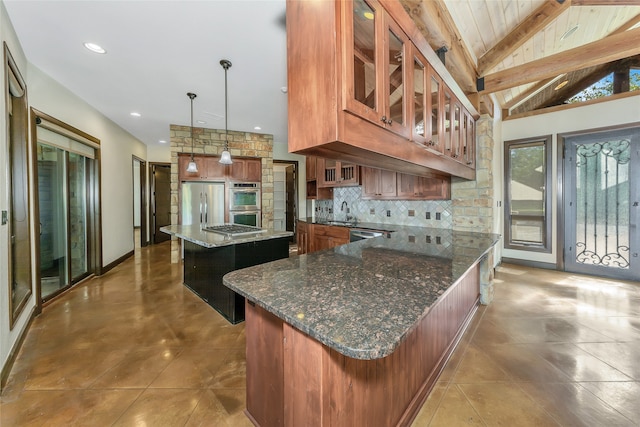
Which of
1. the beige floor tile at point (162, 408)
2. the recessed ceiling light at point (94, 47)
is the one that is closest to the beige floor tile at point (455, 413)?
the beige floor tile at point (162, 408)

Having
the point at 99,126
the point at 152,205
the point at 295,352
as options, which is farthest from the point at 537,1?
the point at 152,205

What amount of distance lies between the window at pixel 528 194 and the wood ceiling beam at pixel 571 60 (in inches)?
86.1

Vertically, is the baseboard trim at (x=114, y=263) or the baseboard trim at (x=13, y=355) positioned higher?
the baseboard trim at (x=114, y=263)

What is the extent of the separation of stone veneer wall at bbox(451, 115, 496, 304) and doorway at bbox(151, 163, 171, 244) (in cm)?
699

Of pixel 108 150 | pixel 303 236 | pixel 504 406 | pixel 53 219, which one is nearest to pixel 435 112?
pixel 504 406

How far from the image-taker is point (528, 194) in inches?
176

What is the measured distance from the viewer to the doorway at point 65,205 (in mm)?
2969

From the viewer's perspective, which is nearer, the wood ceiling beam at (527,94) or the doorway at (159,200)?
the wood ceiling beam at (527,94)

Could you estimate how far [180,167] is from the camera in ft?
15.5

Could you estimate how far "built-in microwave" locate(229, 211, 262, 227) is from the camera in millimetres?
5211

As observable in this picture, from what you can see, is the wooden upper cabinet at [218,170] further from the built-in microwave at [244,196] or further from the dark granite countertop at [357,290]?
the dark granite countertop at [357,290]

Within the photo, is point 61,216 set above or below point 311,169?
below

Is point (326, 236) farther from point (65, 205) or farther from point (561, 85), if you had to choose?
point (561, 85)

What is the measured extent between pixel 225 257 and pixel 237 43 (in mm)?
2056
